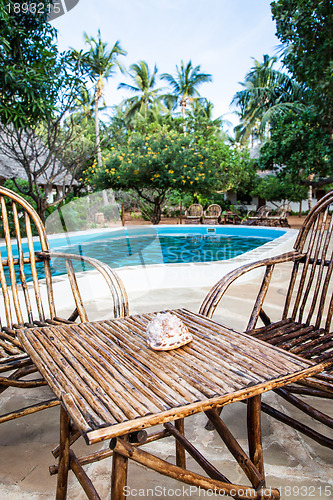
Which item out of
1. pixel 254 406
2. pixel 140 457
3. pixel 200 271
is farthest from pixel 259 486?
pixel 200 271

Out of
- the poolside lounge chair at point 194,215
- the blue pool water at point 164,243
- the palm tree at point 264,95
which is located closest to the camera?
the blue pool water at point 164,243

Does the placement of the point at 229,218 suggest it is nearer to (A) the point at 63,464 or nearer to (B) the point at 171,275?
(B) the point at 171,275

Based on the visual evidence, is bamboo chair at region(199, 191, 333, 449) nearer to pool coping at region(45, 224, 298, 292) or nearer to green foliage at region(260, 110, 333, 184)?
pool coping at region(45, 224, 298, 292)

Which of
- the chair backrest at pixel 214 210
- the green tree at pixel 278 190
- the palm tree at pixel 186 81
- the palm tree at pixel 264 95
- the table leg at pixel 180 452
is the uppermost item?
the palm tree at pixel 186 81

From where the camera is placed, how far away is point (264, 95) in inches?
819

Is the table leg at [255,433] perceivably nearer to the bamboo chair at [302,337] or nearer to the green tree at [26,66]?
the bamboo chair at [302,337]

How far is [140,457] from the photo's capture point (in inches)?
29.6

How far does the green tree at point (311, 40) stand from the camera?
670cm

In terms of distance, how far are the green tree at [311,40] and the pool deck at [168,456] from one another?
6.69m

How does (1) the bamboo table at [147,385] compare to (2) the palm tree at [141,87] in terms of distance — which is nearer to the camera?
(1) the bamboo table at [147,385]

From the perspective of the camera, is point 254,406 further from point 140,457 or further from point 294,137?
point 294,137

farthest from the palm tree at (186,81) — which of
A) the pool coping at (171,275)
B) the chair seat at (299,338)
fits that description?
the chair seat at (299,338)

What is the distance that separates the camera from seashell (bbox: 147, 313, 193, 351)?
1.03m

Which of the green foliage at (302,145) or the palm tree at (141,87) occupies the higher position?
the palm tree at (141,87)
